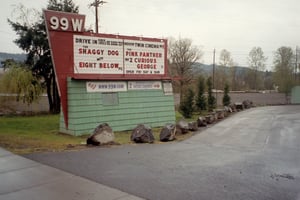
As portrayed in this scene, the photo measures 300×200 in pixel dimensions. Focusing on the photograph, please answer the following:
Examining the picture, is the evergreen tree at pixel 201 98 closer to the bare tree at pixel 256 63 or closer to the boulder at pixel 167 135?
the boulder at pixel 167 135

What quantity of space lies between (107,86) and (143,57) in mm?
3042

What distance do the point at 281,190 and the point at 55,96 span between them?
23272 mm

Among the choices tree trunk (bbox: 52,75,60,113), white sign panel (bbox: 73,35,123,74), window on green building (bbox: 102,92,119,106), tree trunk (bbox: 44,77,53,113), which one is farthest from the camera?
tree trunk (bbox: 52,75,60,113)

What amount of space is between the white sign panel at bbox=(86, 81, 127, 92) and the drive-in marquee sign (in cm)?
23

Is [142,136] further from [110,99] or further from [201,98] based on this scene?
[201,98]

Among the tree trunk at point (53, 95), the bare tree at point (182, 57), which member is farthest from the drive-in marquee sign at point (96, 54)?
the bare tree at point (182, 57)

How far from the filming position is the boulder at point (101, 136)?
9.73 meters

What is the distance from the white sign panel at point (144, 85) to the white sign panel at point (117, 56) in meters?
0.53

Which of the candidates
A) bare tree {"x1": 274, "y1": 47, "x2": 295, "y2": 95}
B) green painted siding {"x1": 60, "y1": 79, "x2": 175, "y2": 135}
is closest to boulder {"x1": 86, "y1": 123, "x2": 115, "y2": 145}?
green painted siding {"x1": 60, "y1": 79, "x2": 175, "y2": 135}

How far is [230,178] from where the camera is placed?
19.6 ft

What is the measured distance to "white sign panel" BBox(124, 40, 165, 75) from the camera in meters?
16.3

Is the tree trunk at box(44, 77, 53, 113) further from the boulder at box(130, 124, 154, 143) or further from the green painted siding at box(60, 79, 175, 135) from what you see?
the boulder at box(130, 124, 154, 143)

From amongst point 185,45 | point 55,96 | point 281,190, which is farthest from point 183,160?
point 185,45

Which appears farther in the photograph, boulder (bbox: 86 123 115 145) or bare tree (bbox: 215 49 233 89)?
bare tree (bbox: 215 49 233 89)
